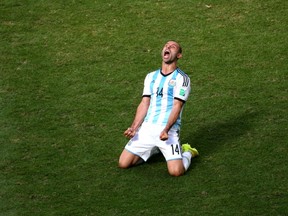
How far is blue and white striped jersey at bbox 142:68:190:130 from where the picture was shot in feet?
48.5

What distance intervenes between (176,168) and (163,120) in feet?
2.46

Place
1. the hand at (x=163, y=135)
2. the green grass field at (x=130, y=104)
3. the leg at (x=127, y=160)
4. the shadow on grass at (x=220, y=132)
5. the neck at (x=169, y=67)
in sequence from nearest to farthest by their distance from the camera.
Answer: the green grass field at (x=130, y=104), the hand at (x=163, y=135), the leg at (x=127, y=160), the neck at (x=169, y=67), the shadow on grass at (x=220, y=132)

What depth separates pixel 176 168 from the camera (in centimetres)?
1449

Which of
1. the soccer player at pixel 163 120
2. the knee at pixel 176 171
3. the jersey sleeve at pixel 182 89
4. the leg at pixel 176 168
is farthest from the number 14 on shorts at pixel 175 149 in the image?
the jersey sleeve at pixel 182 89

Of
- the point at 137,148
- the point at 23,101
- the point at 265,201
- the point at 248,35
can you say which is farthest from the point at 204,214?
the point at 248,35

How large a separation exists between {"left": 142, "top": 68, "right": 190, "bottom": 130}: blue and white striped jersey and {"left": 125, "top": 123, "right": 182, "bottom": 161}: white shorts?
0.35ft

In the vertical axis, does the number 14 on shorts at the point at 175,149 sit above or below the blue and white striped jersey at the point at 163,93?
below

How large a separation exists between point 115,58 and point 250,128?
10.2 ft

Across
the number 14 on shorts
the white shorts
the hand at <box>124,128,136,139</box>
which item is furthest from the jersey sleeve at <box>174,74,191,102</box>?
the hand at <box>124,128,136,139</box>

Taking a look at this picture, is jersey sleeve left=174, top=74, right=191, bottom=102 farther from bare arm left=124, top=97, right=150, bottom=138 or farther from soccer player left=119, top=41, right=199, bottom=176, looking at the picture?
bare arm left=124, top=97, right=150, bottom=138

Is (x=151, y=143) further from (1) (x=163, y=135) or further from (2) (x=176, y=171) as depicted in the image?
(2) (x=176, y=171)

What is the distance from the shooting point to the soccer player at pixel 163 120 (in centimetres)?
1464

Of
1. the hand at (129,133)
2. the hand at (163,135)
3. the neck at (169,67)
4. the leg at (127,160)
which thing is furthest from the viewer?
the neck at (169,67)

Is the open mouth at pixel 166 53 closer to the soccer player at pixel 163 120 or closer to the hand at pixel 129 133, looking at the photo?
the soccer player at pixel 163 120
